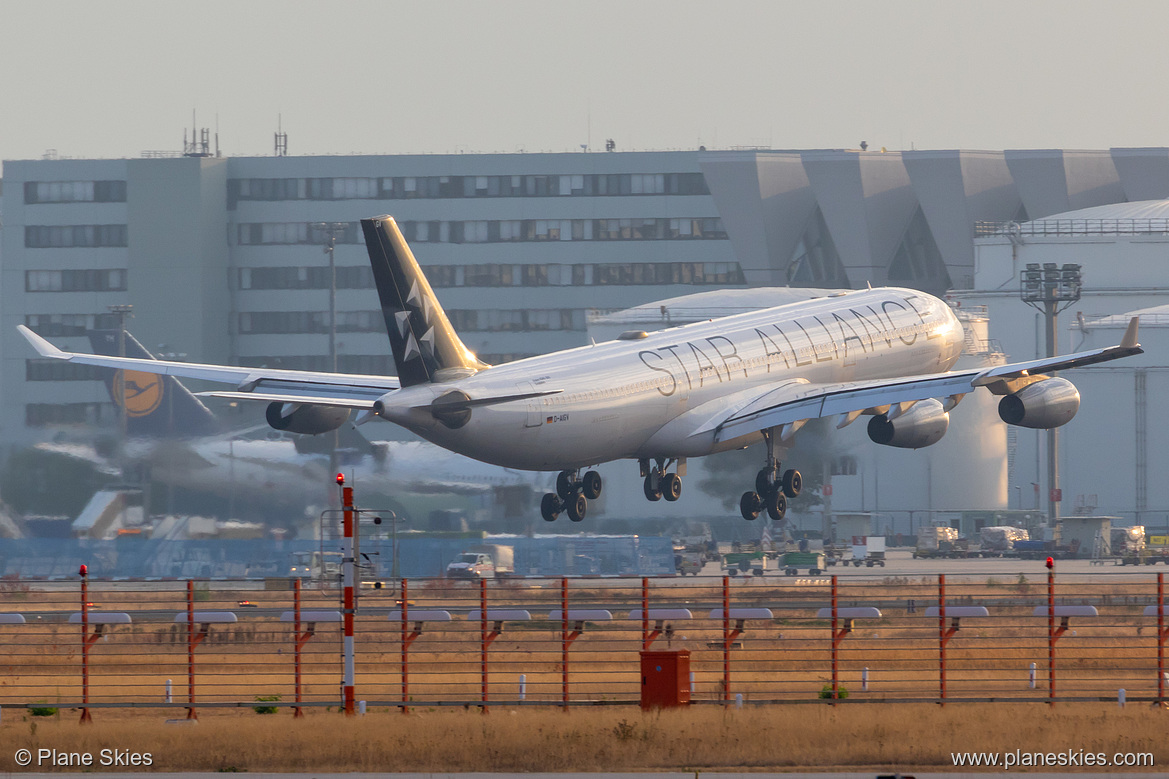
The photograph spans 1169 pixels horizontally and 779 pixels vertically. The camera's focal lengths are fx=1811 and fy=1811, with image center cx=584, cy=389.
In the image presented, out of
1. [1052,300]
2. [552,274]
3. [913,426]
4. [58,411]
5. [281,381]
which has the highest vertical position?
[552,274]

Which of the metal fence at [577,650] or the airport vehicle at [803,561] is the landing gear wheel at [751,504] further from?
the airport vehicle at [803,561]

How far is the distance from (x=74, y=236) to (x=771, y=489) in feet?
463

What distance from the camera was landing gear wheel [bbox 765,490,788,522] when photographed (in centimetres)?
6212

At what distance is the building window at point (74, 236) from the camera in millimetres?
187625

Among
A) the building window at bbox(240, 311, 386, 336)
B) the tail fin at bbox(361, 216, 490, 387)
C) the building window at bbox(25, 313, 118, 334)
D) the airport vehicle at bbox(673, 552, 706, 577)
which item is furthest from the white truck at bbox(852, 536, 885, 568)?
the building window at bbox(25, 313, 118, 334)

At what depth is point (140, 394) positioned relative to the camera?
115 m

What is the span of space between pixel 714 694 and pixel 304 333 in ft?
495

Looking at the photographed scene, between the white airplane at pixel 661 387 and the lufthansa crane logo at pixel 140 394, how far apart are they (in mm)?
46674

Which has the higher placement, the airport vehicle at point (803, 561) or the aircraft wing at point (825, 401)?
the aircraft wing at point (825, 401)

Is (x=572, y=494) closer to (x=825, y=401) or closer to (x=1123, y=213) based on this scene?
(x=825, y=401)

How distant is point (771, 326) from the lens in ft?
211

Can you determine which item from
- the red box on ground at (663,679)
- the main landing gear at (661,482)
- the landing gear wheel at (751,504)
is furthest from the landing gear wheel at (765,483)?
the red box on ground at (663,679)

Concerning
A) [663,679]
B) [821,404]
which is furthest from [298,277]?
[663,679]

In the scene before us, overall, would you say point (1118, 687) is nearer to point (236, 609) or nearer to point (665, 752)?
point (665, 752)
